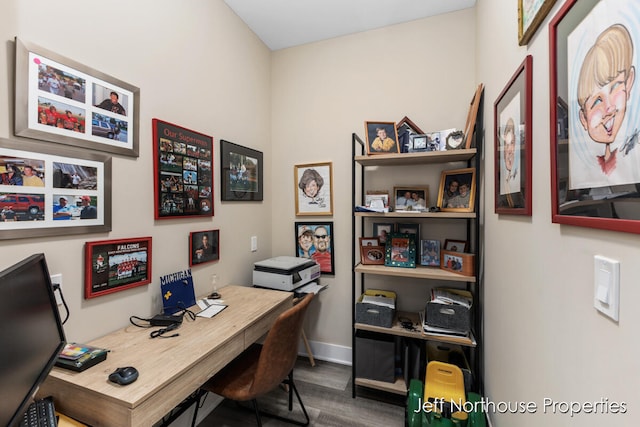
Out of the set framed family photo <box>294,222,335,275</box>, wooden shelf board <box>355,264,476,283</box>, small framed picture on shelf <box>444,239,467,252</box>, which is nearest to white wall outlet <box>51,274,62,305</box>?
wooden shelf board <box>355,264,476,283</box>

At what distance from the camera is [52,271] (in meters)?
1.09

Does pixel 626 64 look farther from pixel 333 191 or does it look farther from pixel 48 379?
pixel 333 191

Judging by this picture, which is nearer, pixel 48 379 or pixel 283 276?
pixel 48 379

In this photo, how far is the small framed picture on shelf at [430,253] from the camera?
2.07 m

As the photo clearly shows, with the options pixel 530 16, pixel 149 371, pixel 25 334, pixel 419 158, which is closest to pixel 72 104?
pixel 25 334

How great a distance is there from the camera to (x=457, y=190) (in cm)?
199

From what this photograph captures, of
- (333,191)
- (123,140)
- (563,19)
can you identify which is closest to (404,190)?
(333,191)

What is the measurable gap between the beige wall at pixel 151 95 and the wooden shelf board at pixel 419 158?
3.53 ft

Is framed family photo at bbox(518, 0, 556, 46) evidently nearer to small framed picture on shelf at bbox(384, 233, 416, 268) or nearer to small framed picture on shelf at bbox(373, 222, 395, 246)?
small framed picture on shelf at bbox(384, 233, 416, 268)

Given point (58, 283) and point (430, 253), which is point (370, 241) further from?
point (58, 283)

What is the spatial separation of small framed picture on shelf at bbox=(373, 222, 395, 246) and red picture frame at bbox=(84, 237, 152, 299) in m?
1.61

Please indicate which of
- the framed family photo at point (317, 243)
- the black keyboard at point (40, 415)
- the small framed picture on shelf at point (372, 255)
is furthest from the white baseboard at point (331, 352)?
the black keyboard at point (40, 415)

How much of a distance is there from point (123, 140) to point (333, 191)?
1.58 metres

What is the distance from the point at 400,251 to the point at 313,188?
97 centimetres
